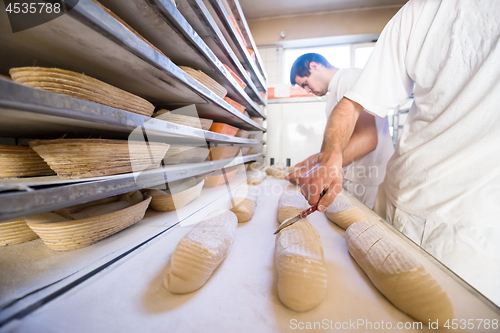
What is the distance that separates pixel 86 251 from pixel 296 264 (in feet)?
2.36

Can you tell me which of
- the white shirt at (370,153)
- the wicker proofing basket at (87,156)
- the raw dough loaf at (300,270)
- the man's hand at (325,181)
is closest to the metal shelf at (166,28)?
the wicker proofing basket at (87,156)

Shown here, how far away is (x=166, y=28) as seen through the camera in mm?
857

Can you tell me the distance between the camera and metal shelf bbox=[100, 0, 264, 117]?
727 mm

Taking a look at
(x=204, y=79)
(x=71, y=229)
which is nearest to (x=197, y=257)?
(x=71, y=229)

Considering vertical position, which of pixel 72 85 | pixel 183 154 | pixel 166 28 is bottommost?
pixel 183 154

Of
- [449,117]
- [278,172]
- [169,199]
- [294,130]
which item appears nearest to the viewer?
[449,117]

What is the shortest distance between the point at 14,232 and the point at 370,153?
2.22 meters

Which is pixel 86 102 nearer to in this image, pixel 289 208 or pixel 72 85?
pixel 72 85

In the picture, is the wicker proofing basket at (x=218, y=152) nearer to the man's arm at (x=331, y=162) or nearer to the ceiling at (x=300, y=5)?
the man's arm at (x=331, y=162)

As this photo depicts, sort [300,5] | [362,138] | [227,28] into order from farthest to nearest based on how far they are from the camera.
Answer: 1. [300,5]
2. [362,138]
3. [227,28]

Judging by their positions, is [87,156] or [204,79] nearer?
[87,156]

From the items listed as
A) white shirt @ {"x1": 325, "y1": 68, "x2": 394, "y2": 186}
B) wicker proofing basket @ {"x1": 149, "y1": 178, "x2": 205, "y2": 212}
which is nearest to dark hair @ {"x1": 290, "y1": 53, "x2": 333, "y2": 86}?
white shirt @ {"x1": 325, "y1": 68, "x2": 394, "y2": 186}

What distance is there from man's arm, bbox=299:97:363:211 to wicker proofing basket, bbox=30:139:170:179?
77 cm

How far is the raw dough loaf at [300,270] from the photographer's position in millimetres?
501
